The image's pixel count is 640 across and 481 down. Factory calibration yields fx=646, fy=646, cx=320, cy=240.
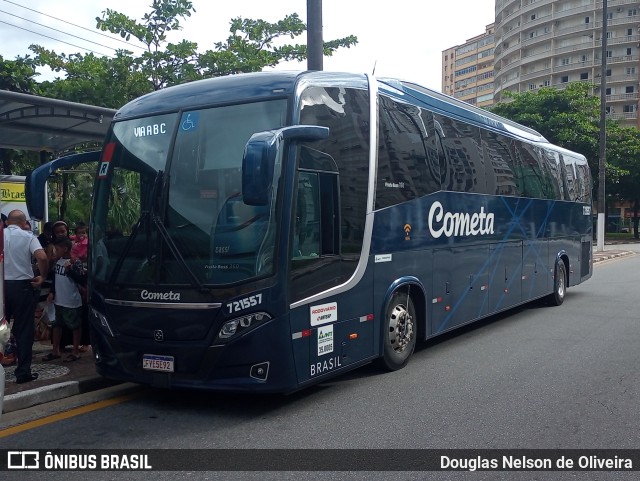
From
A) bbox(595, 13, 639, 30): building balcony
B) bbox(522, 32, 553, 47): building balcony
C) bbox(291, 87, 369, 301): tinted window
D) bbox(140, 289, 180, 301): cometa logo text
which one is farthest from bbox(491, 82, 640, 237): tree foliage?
bbox(522, 32, 553, 47): building balcony

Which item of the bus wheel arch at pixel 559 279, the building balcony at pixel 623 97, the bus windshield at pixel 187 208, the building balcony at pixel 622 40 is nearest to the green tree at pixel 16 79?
the bus windshield at pixel 187 208

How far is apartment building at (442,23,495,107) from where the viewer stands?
116 metres

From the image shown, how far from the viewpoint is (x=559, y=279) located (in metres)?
13.6

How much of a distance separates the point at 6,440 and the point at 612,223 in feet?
288

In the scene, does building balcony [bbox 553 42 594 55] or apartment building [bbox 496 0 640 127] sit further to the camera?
building balcony [bbox 553 42 594 55]

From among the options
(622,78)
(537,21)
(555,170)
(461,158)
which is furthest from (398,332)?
(537,21)

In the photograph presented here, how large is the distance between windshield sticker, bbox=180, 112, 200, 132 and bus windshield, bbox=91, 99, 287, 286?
1cm

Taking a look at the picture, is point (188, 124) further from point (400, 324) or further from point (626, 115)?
point (626, 115)

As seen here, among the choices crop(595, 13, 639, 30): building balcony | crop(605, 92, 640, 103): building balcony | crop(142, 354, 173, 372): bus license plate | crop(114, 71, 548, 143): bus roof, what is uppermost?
crop(595, 13, 639, 30): building balcony

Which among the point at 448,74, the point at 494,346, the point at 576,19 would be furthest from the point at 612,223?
the point at 494,346

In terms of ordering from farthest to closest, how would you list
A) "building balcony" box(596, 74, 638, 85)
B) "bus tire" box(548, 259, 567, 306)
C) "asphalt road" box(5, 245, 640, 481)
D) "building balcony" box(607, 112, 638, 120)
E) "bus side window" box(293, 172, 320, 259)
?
"building balcony" box(607, 112, 638, 120), "building balcony" box(596, 74, 638, 85), "bus tire" box(548, 259, 567, 306), "bus side window" box(293, 172, 320, 259), "asphalt road" box(5, 245, 640, 481)

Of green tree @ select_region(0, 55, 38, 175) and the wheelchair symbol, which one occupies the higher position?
green tree @ select_region(0, 55, 38, 175)

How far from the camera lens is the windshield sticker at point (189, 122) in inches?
238

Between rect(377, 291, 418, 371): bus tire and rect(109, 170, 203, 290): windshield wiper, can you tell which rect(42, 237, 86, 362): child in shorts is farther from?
rect(377, 291, 418, 371): bus tire
